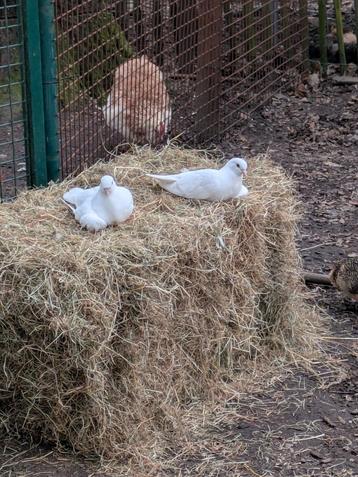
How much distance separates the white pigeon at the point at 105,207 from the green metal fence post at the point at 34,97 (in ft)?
3.25

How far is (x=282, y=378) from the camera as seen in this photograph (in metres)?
4.82

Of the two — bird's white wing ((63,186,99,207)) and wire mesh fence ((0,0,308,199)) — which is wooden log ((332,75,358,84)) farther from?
bird's white wing ((63,186,99,207))

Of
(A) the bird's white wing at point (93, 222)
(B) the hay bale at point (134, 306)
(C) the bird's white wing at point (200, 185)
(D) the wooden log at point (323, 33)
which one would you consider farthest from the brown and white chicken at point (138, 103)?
(D) the wooden log at point (323, 33)

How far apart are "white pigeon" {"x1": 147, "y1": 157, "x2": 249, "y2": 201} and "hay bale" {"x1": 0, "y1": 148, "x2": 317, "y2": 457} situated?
2.2 inches

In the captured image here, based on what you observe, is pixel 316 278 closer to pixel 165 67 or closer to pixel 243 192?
pixel 243 192

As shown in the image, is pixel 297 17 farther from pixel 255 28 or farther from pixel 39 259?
pixel 39 259

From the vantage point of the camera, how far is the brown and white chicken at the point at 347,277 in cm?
552

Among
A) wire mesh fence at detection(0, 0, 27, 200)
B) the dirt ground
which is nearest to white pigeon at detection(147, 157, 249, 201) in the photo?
the dirt ground

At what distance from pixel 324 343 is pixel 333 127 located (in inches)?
173

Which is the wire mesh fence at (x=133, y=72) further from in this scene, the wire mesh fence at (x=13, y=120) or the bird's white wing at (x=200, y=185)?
the bird's white wing at (x=200, y=185)

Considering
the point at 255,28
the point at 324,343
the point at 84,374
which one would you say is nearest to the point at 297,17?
the point at 255,28

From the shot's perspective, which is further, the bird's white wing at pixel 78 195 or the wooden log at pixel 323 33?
the wooden log at pixel 323 33

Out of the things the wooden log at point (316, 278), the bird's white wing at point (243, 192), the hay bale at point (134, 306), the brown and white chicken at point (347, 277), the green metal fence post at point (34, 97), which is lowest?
the wooden log at point (316, 278)

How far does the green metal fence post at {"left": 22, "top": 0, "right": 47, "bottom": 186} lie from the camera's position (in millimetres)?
5072
